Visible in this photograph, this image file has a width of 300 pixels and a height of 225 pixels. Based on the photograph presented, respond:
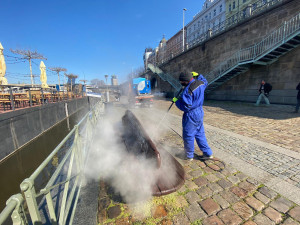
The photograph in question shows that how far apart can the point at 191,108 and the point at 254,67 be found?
12890mm

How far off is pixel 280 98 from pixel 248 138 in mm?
9182

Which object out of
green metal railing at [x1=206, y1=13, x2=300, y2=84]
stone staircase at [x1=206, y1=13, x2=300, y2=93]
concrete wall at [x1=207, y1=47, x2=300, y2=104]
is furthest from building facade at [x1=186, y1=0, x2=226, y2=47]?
concrete wall at [x1=207, y1=47, x2=300, y2=104]

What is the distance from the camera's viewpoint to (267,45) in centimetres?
1093

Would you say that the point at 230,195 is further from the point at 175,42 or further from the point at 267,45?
the point at 175,42

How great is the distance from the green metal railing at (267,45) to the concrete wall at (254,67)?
101 centimetres

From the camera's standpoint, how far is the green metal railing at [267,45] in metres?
9.20

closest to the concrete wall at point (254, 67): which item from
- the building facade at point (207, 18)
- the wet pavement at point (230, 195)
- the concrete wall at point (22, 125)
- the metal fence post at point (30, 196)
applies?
the wet pavement at point (230, 195)

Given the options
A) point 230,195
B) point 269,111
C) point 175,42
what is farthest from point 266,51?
point 175,42

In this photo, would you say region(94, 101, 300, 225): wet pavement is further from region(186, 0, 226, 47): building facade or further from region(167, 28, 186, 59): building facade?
region(167, 28, 186, 59): building facade

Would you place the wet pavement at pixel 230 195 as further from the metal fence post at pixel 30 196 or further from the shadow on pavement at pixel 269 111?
the shadow on pavement at pixel 269 111

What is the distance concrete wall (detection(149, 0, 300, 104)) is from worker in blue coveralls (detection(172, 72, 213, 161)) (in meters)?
11.3

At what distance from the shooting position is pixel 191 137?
3256 mm

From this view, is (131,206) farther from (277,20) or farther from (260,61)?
(277,20)

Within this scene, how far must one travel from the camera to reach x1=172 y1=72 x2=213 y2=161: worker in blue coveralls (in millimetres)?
3043
